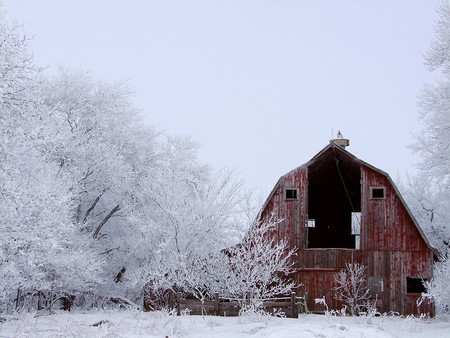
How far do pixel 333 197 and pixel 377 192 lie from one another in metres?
5.77

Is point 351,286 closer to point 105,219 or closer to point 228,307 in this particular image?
point 228,307

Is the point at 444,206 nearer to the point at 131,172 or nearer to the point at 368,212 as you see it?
the point at 368,212

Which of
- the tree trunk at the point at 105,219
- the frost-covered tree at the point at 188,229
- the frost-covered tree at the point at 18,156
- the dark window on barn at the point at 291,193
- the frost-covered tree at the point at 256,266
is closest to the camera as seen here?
the frost-covered tree at the point at 18,156

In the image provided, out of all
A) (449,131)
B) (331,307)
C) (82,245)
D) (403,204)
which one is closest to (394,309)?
(331,307)

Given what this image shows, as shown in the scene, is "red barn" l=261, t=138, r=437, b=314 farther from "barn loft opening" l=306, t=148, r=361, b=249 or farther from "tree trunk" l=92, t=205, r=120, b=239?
"tree trunk" l=92, t=205, r=120, b=239

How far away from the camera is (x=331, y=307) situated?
92.1 feet

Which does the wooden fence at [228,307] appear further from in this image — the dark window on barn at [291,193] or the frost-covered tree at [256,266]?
the dark window on barn at [291,193]

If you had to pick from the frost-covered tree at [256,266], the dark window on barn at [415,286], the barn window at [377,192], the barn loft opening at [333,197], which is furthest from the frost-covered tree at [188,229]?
the dark window on barn at [415,286]

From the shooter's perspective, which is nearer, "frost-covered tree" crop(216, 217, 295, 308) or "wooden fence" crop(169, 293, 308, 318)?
"wooden fence" crop(169, 293, 308, 318)

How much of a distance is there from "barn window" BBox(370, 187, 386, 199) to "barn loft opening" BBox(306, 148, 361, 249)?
1315mm

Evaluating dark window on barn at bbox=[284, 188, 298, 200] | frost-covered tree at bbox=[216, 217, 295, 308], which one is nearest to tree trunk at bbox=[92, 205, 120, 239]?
frost-covered tree at bbox=[216, 217, 295, 308]

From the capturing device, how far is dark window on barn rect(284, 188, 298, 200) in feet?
94.8

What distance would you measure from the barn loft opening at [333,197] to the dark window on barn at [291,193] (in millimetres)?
1375

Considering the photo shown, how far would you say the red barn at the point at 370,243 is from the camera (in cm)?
2809
